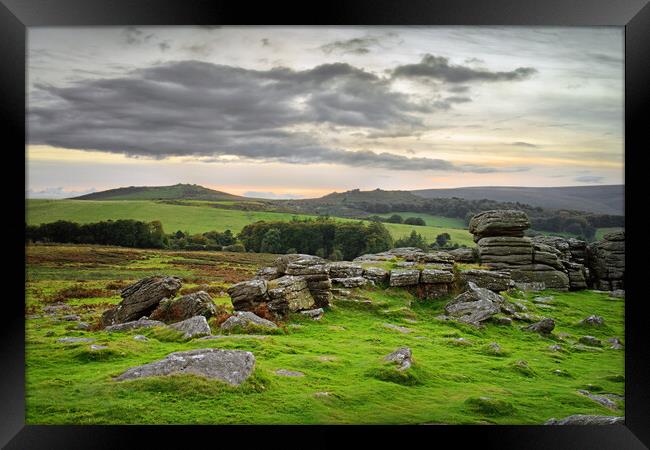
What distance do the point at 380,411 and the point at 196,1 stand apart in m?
10.1

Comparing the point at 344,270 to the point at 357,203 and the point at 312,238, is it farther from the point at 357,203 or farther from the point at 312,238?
the point at 312,238

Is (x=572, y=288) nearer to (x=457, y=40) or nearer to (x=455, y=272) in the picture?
(x=455, y=272)

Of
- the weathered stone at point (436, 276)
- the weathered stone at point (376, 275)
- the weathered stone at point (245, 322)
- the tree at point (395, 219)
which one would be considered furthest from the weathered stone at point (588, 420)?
the tree at point (395, 219)

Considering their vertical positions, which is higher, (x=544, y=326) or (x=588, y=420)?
(x=544, y=326)

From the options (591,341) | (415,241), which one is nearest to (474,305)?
(591,341)

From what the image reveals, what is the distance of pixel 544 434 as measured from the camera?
35.8 feet

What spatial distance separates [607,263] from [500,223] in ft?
19.9

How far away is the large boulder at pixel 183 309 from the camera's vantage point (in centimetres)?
1575

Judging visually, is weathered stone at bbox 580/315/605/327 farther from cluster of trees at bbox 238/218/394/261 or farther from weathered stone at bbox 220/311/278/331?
cluster of trees at bbox 238/218/394/261

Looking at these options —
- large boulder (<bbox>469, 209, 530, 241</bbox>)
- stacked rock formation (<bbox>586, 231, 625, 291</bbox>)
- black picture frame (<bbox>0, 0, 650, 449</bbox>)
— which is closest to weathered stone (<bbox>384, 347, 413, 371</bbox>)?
black picture frame (<bbox>0, 0, 650, 449</bbox>)

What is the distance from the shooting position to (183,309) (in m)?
15.8

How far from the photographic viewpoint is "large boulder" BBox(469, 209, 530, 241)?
2695 centimetres

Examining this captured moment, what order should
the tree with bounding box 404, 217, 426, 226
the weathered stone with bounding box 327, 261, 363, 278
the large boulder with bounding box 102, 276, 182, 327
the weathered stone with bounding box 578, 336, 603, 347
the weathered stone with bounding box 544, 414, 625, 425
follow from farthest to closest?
the tree with bounding box 404, 217, 426, 226
the weathered stone with bounding box 327, 261, 363, 278
the weathered stone with bounding box 578, 336, 603, 347
the large boulder with bounding box 102, 276, 182, 327
the weathered stone with bounding box 544, 414, 625, 425

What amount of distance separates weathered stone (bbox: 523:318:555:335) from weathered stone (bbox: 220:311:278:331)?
8990 millimetres
